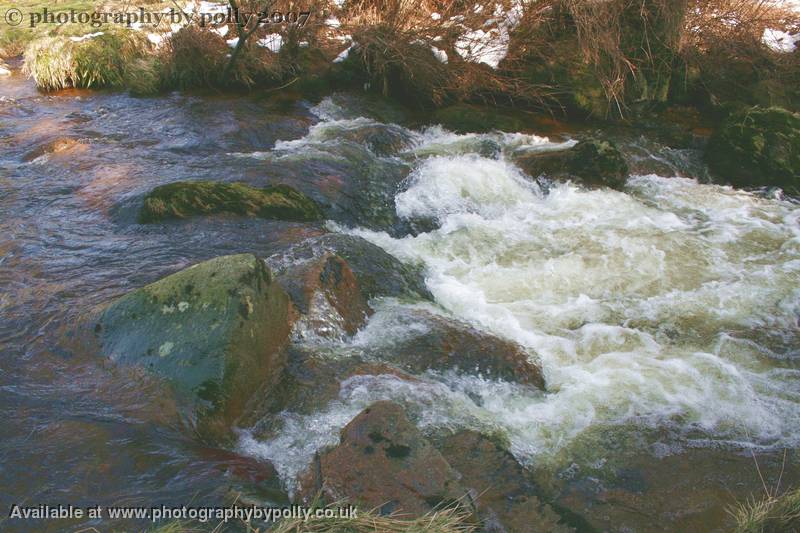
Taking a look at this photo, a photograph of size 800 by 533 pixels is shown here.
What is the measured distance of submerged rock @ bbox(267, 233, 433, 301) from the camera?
5.21 meters

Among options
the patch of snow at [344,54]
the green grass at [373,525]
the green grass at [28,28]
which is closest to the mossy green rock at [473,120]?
the patch of snow at [344,54]

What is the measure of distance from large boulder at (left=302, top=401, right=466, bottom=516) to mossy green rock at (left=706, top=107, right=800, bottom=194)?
711 cm

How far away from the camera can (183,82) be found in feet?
35.2

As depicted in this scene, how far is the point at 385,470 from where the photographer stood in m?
2.97

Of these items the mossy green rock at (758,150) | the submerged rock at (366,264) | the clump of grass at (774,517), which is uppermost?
the mossy green rock at (758,150)

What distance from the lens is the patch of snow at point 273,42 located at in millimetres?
10734

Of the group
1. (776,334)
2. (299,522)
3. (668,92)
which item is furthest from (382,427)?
(668,92)

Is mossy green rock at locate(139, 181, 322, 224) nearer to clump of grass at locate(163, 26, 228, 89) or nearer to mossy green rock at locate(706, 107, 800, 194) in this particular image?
clump of grass at locate(163, 26, 228, 89)

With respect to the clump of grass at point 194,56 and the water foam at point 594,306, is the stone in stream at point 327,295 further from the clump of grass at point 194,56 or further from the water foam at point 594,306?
the clump of grass at point 194,56

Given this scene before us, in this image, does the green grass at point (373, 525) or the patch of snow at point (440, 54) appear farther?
the patch of snow at point (440, 54)

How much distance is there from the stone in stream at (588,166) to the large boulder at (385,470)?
5.49 meters

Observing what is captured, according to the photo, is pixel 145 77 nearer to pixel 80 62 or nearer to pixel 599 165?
pixel 80 62

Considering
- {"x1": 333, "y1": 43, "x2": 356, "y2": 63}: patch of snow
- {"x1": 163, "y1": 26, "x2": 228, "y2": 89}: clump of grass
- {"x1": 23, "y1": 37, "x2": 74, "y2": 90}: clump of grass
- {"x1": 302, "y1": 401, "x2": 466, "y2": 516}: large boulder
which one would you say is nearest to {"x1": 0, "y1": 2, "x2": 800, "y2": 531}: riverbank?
{"x1": 302, "y1": 401, "x2": 466, "y2": 516}: large boulder

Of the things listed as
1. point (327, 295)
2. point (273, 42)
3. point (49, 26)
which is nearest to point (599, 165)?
point (327, 295)
